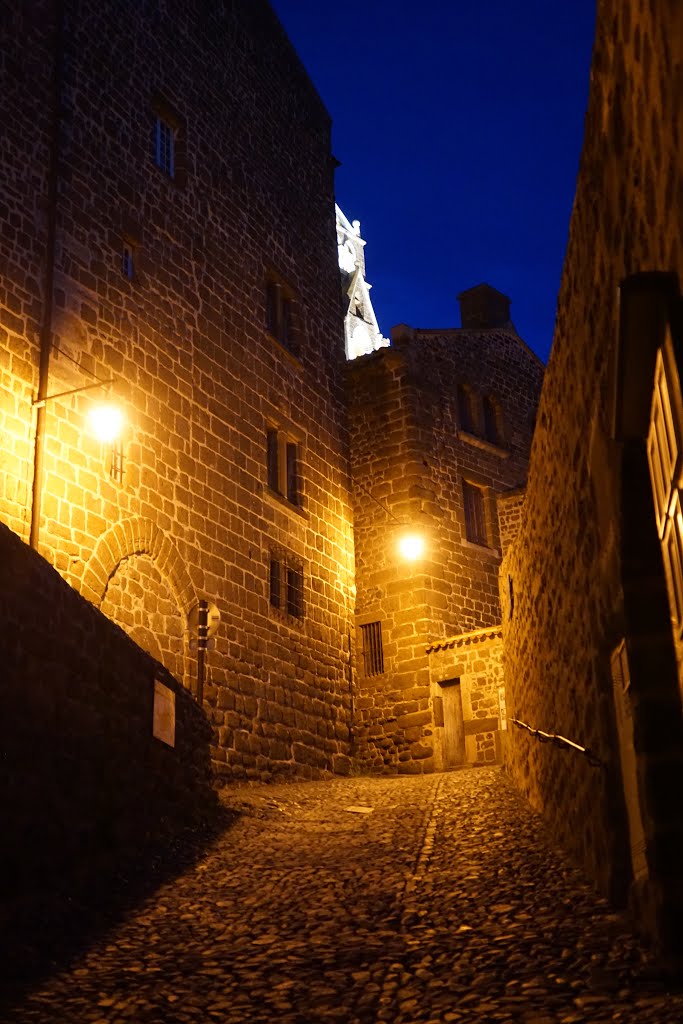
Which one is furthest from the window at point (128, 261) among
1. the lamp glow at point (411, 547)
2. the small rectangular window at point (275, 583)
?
the lamp glow at point (411, 547)

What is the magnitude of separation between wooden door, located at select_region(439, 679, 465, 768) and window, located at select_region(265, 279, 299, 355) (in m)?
6.38

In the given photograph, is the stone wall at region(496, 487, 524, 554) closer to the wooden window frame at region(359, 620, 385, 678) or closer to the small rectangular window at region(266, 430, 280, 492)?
the wooden window frame at region(359, 620, 385, 678)

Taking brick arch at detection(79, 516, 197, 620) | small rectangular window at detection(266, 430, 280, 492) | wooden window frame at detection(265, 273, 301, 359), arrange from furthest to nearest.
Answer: wooden window frame at detection(265, 273, 301, 359) < small rectangular window at detection(266, 430, 280, 492) < brick arch at detection(79, 516, 197, 620)

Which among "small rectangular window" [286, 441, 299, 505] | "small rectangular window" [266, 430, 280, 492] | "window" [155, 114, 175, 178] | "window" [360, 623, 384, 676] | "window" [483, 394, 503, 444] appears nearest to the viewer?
"window" [155, 114, 175, 178]

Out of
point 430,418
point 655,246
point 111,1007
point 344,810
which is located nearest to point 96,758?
point 111,1007

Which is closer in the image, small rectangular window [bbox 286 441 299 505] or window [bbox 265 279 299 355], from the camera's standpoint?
small rectangular window [bbox 286 441 299 505]

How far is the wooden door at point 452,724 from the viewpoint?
17.1 meters

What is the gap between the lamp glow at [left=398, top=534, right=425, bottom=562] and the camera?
60.0 ft

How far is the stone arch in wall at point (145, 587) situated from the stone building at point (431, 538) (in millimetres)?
5312

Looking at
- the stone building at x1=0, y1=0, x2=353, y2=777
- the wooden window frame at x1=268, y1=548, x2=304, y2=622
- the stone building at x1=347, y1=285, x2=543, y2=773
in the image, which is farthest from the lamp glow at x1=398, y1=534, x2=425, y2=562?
the wooden window frame at x1=268, y1=548, x2=304, y2=622

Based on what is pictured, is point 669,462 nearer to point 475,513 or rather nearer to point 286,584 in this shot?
point 286,584

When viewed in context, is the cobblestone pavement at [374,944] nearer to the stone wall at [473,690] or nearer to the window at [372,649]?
the stone wall at [473,690]

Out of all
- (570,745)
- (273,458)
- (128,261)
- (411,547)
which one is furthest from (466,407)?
(570,745)

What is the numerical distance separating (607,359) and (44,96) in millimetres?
10906
